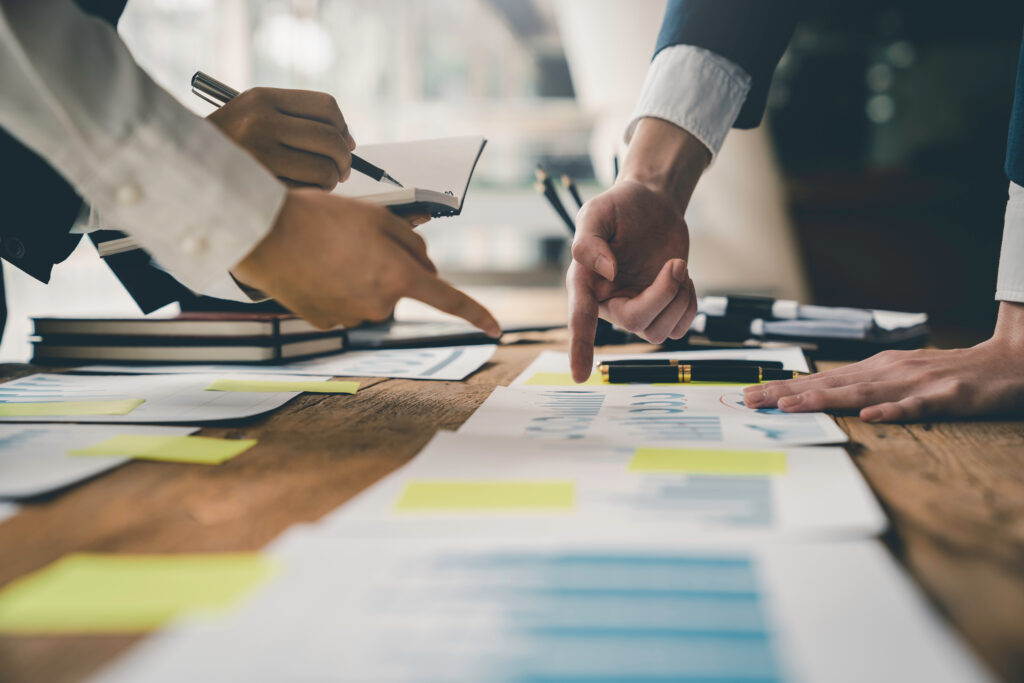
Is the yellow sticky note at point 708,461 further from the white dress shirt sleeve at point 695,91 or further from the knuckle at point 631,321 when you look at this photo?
the white dress shirt sleeve at point 695,91

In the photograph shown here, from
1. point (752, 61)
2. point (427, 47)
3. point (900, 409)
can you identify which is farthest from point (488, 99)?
point (900, 409)

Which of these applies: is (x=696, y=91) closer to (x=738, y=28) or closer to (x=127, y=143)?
(x=738, y=28)

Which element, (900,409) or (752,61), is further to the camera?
(752,61)

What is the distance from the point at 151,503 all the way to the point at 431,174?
632 mm

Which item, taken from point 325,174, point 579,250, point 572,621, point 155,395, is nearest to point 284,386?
point 155,395

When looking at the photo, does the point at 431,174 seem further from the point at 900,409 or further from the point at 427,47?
the point at 427,47

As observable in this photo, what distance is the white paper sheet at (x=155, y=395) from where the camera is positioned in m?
0.64

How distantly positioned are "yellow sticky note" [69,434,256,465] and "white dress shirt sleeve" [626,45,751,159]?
2.52ft

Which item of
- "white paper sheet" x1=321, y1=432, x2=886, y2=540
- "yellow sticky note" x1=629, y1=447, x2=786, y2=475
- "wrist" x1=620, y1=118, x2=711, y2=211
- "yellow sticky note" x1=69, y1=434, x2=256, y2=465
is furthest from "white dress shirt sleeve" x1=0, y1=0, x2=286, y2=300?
"wrist" x1=620, y1=118, x2=711, y2=211

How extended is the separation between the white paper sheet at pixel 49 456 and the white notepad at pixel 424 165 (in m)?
0.39

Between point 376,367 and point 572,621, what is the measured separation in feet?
2.40

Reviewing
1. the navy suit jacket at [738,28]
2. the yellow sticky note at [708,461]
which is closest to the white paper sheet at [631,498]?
the yellow sticky note at [708,461]

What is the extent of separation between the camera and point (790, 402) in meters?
A: 0.66

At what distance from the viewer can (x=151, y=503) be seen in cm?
42
